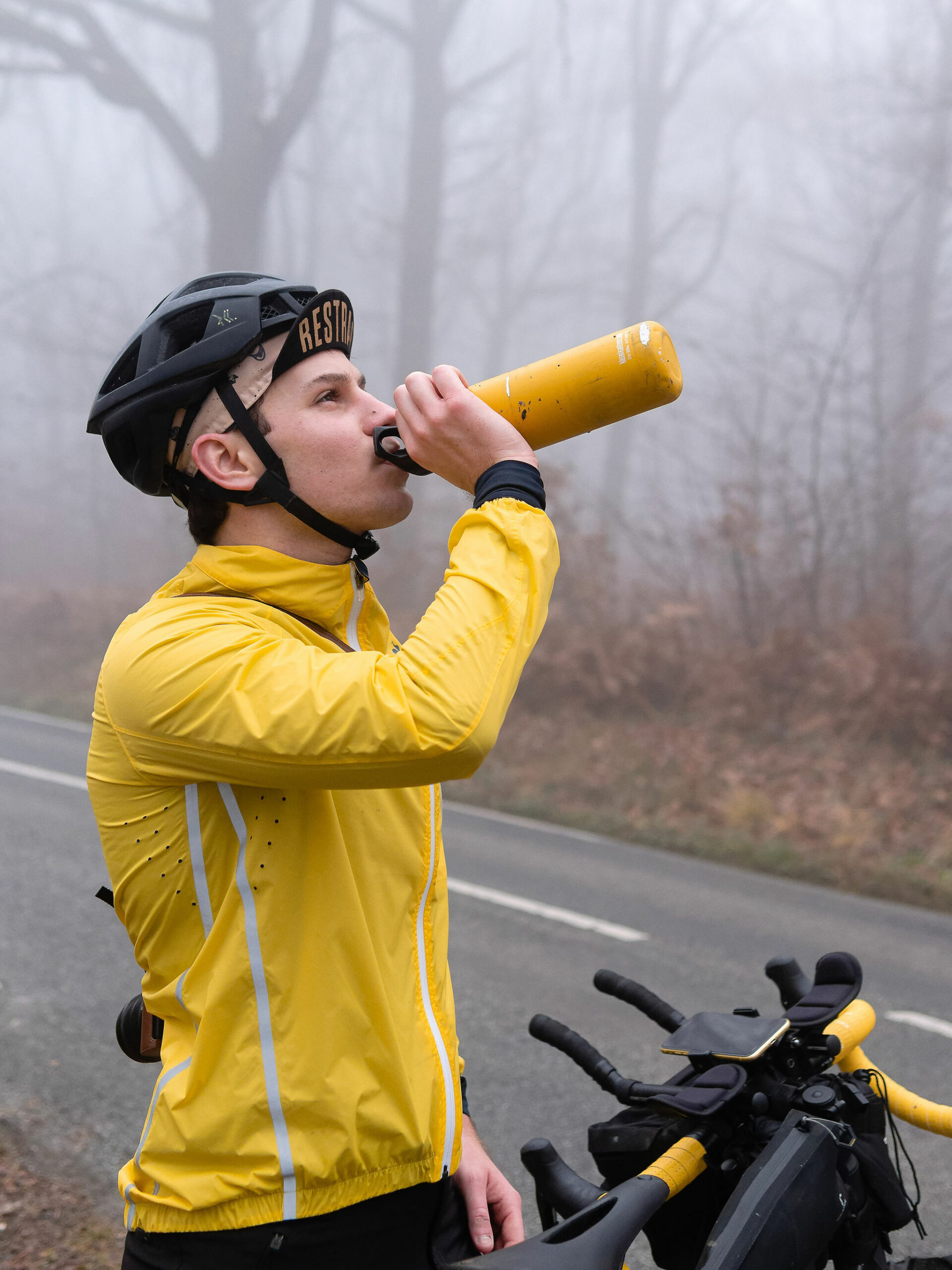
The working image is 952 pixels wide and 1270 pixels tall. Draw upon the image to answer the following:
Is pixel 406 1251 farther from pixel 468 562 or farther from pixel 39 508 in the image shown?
pixel 39 508

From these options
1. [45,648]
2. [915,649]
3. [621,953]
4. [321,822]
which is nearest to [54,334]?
[45,648]

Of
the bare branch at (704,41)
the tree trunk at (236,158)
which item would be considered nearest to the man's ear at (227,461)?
the tree trunk at (236,158)

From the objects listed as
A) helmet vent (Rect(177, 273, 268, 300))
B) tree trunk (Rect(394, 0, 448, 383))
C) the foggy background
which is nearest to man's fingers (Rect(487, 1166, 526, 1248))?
helmet vent (Rect(177, 273, 268, 300))

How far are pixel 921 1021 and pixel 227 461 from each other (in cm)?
483

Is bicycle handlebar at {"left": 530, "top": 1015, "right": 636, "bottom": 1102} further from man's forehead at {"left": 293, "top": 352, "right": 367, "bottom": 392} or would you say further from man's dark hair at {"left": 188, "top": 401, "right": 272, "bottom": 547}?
man's forehead at {"left": 293, "top": 352, "right": 367, "bottom": 392}

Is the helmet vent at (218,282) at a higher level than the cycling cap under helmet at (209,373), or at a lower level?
higher

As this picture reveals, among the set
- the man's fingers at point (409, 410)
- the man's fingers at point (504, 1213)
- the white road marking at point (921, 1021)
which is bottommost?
the white road marking at point (921, 1021)

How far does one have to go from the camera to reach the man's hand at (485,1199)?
1.70 meters

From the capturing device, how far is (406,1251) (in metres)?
1.57

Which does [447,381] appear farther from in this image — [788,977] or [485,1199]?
[485,1199]

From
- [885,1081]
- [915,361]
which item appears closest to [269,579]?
[885,1081]

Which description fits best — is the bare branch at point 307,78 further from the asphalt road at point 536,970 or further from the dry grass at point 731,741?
the asphalt road at point 536,970

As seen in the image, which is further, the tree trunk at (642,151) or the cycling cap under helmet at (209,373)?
the tree trunk at (642,151)

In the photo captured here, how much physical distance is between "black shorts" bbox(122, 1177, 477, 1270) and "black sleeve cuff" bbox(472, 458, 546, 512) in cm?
99
